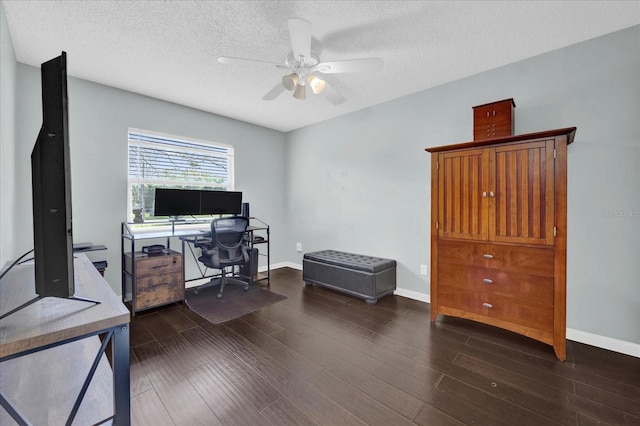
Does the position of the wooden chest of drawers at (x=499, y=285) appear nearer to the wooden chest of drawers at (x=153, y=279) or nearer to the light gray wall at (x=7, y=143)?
the wooden chest of drawers at (x=153, y=279)

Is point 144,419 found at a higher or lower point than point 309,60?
lower

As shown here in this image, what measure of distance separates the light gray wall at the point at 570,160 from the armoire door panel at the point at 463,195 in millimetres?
583

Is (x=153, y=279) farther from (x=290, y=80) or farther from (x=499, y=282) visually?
(x=499, y=282)

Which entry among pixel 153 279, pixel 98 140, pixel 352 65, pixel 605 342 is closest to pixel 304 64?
pixel 352 65

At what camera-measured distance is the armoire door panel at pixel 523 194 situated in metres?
2.07

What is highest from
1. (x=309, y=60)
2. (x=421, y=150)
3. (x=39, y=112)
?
(x=309, y=60)

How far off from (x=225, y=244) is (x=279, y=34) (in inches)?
91.0

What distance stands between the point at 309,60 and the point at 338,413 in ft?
7.78

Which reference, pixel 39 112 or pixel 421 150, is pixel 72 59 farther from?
pixel 421 150

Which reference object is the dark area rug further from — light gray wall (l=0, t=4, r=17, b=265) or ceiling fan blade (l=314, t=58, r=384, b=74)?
ceiling fan blade (l=314, t=58, r=384, b=74)

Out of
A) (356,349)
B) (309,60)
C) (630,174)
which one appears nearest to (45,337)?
(356,349)

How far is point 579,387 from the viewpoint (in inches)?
67.5

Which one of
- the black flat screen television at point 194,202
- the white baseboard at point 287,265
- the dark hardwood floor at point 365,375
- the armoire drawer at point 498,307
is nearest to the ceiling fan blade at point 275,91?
the black flat screen television at point 194,202

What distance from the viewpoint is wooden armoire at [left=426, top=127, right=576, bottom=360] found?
2.03 metres
